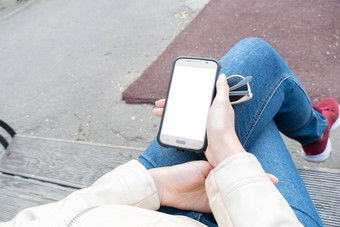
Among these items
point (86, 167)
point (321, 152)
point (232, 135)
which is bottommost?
point (321, 152)

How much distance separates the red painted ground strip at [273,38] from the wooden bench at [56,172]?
3.21 feet

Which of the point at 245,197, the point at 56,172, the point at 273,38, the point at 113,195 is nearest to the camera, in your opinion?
the point at 245,197

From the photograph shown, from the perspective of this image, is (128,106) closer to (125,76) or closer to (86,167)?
(125,76)

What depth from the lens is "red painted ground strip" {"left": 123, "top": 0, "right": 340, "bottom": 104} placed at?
2.08 metres

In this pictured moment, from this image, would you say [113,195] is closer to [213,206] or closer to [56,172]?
[213,206]

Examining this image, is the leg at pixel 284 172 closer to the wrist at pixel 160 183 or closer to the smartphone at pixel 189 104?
the smartphone at pixel 189 104

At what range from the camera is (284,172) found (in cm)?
93

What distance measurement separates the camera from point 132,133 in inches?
82.5

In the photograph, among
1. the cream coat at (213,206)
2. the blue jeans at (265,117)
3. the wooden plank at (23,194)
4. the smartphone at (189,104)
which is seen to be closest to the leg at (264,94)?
the blue jeans at (265,117)

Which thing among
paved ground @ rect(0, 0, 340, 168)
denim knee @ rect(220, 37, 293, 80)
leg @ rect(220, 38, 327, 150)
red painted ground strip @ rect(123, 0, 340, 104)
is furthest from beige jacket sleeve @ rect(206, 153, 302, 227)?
red painted ground strip @ rect(123, 0, 340, 104)

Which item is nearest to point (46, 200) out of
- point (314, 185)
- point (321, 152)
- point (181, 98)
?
point (181, 98)

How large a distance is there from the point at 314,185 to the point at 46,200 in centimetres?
117

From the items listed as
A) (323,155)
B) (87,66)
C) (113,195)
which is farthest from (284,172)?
(87,66)

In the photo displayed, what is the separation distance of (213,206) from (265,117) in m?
0.46
